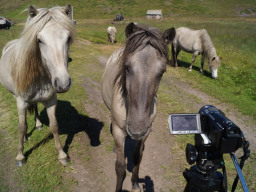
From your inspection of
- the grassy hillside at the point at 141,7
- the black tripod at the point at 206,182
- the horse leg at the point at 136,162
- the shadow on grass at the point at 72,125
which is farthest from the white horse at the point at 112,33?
the grassy hillside at the point at 141,7

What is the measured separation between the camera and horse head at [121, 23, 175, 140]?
5.49 feet

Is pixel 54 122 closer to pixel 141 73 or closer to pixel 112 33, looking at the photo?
pixel 141 73

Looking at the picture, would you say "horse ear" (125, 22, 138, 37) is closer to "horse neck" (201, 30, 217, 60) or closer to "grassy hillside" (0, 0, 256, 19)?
"horse neck" (201, 30, 217, 60)

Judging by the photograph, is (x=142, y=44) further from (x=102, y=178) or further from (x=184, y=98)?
(x=184, y=98)

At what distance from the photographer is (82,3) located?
54.2 metres

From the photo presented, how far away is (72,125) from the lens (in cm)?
470

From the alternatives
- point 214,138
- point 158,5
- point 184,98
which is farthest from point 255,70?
point 158,5

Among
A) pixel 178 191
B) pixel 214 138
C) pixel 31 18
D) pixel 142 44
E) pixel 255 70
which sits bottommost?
pixel 178 191

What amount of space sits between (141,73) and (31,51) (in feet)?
5.92

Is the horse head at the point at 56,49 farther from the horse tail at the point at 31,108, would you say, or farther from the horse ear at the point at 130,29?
the horse tail at the point at 31,108

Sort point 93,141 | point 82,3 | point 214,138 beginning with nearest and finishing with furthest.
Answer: point 214,138 → point 93,141 → point 82,3

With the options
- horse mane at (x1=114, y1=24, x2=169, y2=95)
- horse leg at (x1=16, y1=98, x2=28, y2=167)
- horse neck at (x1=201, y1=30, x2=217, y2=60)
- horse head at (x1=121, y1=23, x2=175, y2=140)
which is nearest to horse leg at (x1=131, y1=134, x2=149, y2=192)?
horse head at (x1=121, y1=23, x2=175, y2=140)

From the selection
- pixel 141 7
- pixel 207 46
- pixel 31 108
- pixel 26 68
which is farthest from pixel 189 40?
pixel 141 7

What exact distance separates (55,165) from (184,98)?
5048 mm
